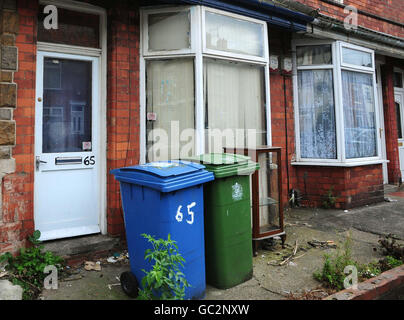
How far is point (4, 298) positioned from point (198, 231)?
1736 millimetres

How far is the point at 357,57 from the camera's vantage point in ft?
20.7

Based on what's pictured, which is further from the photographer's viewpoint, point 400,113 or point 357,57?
point 400,113

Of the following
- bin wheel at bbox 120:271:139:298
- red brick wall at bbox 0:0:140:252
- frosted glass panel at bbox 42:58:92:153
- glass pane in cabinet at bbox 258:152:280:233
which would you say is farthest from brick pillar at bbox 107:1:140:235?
glass pane in cabinet at bbox 258:152:280:233

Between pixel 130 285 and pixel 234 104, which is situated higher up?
pixel 234 104

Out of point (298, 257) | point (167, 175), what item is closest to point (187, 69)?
point (167, 175)

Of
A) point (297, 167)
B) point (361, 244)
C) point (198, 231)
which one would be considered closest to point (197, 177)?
point (198, 231)

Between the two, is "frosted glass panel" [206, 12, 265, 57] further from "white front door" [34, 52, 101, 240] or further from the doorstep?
the doorstep

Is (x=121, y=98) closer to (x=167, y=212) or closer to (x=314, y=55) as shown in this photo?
(x=167, y=212)

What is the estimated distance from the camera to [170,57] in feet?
14.1

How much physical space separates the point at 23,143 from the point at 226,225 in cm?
251

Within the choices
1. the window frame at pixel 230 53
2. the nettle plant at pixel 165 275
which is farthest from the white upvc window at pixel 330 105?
the nettle plant at pixel 165 275

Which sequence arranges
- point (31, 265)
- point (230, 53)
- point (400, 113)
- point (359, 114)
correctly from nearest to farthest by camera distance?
point (31, 265) → point (230, 53) → point (359, 114) → point (400, 113)

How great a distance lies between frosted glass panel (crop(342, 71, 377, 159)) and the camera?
6060mm

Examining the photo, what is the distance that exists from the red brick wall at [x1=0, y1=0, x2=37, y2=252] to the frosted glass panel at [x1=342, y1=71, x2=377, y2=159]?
17.8ft
